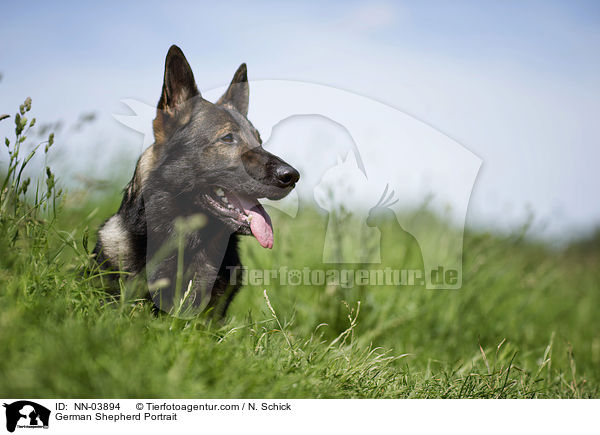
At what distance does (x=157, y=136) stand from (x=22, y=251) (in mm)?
1007

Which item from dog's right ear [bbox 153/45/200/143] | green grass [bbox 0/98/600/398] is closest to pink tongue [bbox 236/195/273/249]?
green grass [bbox 0/98/600/398]

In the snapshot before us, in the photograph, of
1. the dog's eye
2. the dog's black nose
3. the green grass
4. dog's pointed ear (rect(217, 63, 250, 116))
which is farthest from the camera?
dog's pointed ear (rect(217, 63, 250, 116))

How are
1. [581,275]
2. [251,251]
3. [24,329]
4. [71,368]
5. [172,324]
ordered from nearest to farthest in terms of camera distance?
[71,368] < [24,329] < [172,324] < [251,251] < [581,275]

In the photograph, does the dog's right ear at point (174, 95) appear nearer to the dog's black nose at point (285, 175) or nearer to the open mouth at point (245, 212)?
the open mouth at point (245, 212)

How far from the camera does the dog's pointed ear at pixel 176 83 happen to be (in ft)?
8.55

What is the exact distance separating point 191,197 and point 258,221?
481mm

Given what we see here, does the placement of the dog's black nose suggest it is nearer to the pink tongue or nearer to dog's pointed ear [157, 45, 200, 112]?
the pink tongue

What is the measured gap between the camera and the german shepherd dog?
267 cm

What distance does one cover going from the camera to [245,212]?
2676 mm
